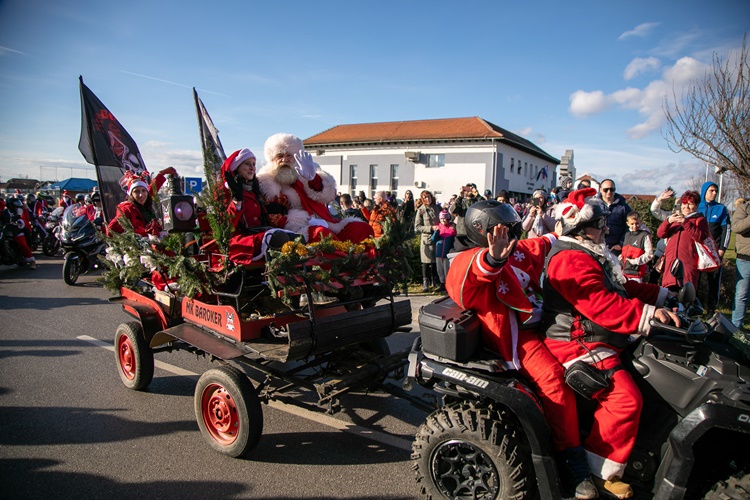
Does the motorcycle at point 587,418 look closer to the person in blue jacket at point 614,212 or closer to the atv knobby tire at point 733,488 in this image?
the atv knobby tire at point 733,488

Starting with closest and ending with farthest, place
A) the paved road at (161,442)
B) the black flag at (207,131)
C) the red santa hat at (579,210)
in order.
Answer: the red santa hat at (579,210), the paved road at (161,442), the black flag at (207,131)

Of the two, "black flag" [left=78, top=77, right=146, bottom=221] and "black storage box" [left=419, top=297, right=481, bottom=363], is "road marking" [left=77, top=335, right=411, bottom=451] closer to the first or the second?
"black storage box" [left=419, top=297, right=481, bottom=363]

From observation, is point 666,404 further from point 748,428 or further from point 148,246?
point 148,246

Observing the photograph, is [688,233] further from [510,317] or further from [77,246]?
[77,246]

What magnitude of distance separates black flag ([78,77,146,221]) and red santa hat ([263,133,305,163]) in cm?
283

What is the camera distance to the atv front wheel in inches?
393

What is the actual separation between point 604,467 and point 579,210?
1345 millimetres

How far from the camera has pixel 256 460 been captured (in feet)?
11.0

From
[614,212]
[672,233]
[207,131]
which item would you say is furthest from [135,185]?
[672,233]

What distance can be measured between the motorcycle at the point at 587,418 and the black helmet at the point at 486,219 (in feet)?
1.43

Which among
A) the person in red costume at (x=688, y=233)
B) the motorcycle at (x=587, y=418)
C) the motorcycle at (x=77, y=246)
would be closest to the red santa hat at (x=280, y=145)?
the motorcycle at (x=587, y=418)

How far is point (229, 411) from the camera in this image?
11.2ft

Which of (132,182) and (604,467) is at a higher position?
(132,182)

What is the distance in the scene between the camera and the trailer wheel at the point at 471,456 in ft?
7.91
